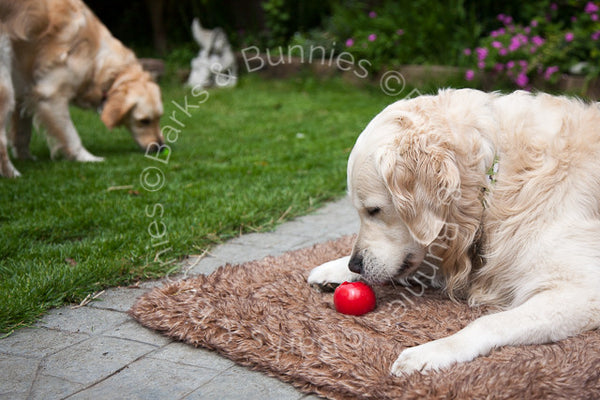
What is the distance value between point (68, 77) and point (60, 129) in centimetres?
51

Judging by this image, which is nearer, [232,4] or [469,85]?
[469,85]

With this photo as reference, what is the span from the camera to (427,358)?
6.81 feet

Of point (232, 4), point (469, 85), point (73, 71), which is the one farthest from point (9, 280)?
point (232, 4)

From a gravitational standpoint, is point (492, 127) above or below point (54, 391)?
above

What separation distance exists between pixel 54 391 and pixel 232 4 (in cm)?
1328

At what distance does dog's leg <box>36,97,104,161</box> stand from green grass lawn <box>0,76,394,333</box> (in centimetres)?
29

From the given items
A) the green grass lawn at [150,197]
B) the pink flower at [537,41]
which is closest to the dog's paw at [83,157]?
the green grass lawn at [150,197]

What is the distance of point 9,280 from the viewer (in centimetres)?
294

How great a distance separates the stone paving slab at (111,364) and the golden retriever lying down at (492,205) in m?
0.75

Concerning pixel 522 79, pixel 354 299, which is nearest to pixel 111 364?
pixel 354 299

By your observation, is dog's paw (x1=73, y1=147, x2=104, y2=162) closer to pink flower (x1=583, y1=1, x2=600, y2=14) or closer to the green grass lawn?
the green grass lawn

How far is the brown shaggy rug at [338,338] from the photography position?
1.95m

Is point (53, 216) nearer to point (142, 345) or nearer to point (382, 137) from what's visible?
point (142, 345)

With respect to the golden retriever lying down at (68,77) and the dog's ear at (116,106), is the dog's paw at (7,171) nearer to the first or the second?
the golden retriever lying down at (68,77)
